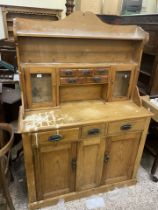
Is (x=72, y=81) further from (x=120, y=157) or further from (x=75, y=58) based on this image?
(x=120, y=157)

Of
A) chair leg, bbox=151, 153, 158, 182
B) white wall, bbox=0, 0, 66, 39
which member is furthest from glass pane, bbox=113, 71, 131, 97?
white wall, bbox=0, 0, 66, 39

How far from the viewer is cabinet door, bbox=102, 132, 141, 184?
1.54 m

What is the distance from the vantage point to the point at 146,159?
2.16 m

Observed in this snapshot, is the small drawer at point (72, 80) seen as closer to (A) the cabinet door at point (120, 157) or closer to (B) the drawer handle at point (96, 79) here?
(B) the drawer handle at point (96, 79)

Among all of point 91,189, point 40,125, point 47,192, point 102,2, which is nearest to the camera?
point 40,125

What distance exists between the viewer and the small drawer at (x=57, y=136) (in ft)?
4.20

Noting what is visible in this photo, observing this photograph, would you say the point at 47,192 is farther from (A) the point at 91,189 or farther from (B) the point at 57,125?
(B) the point at 57,125

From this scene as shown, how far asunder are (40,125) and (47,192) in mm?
688

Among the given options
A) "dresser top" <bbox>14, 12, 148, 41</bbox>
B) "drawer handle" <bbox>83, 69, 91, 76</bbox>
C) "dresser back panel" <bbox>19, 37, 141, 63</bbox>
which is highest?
"dresser top" <bbox>14, 12, 148, 41</bbox>

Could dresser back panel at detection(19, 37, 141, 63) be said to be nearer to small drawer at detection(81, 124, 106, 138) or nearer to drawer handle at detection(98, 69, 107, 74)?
drawer handle at detection(98, 69, 107, 74)

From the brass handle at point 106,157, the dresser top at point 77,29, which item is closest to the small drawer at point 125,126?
the brass handle at point 106,157

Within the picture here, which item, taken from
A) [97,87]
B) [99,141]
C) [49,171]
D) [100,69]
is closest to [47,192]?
[49,171]

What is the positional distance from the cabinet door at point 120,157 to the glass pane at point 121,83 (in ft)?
1.31

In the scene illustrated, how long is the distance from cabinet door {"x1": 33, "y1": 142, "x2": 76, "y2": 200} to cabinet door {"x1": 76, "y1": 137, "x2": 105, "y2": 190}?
6 cm
